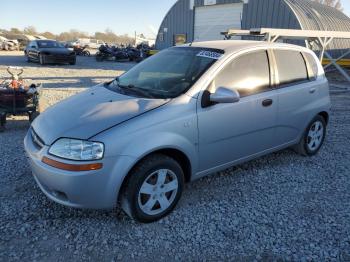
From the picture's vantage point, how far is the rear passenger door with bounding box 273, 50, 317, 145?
4.19 meters

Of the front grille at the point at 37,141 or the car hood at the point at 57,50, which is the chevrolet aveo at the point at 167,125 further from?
the car hood at the point at 57,50

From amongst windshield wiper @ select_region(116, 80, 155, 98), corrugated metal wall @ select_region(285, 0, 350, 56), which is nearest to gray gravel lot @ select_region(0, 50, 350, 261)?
windshield wiper @ select_region(116, 80, 155, 98)

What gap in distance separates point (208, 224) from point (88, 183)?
4.13 feet

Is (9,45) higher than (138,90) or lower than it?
higher

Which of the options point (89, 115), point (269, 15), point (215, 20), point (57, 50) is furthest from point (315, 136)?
point (57, 50)

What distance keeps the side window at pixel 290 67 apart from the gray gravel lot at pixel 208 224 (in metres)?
1.30

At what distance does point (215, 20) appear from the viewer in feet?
68.0

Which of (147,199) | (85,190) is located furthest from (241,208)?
(85,190)

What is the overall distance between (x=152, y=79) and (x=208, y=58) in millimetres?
707

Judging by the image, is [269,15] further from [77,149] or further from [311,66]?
[77,149]

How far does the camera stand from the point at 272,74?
4.07m

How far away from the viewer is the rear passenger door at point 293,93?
419 cm

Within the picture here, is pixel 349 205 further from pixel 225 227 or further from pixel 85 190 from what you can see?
pixel 85 190

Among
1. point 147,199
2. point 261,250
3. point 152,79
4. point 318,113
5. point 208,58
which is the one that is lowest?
point 261,250
